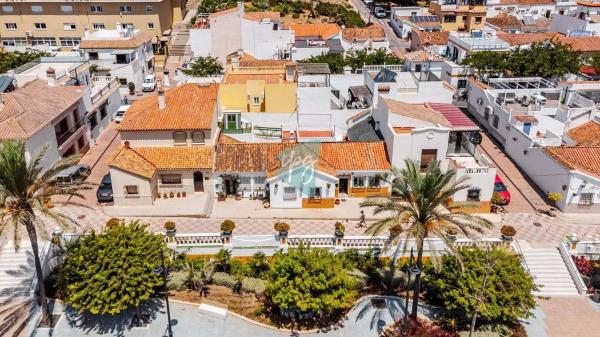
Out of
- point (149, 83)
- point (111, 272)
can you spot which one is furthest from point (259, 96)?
point (111, 272)

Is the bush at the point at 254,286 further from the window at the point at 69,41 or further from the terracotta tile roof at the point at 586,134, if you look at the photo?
the window at the point at 69,41

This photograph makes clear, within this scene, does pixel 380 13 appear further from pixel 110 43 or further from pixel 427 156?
pixel 427 156

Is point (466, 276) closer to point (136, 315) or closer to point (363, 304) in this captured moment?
point (363, 304)

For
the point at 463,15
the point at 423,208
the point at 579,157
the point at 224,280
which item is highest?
the point at 463,15

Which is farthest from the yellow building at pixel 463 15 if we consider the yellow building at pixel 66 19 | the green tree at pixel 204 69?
the yellow building at pixel 66 19

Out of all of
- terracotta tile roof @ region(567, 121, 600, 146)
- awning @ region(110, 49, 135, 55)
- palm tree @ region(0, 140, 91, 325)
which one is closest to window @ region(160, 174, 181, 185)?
palm tree @ region(0, 140, 91, 325)
